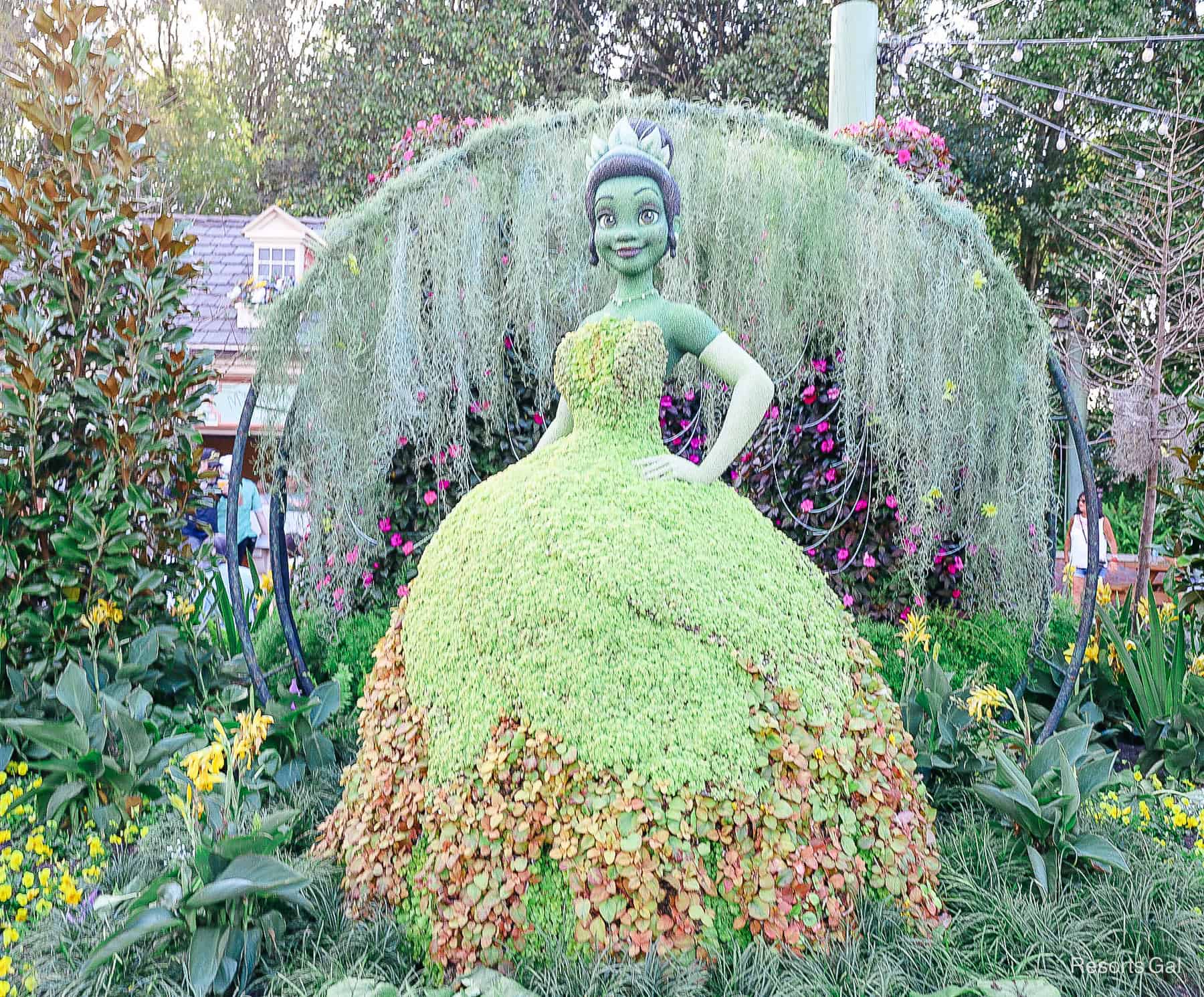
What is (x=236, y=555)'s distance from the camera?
361cm

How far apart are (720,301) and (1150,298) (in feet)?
25.5

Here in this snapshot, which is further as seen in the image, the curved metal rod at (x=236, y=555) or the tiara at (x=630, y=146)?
the curved metal rod at (x=236, y=555)

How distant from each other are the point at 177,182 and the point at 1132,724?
15.2 metres

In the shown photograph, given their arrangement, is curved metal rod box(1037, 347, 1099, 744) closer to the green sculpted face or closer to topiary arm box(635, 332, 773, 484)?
topiary arm box(635, 332, 773, 484)

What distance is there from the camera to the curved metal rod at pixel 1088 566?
351cm

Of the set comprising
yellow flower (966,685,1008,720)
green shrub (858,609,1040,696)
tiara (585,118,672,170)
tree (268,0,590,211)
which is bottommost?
green shrub (858,609,1040,696)

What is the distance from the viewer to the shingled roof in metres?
10.6

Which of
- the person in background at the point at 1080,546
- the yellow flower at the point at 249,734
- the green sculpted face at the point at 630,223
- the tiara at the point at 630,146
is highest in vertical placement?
the tiara at the point at 630,146

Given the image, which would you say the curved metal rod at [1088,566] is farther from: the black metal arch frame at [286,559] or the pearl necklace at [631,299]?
the pearl necklace at [631,299]

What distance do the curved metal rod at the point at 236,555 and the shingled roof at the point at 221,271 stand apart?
19.9 feet

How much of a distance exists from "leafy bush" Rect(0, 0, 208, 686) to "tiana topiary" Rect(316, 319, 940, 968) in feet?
5.66

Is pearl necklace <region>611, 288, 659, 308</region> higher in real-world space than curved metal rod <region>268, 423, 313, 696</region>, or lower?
higher

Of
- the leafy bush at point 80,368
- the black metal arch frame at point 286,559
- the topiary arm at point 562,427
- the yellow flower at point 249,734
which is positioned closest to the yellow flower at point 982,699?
the black metal arch frame at point 286,559

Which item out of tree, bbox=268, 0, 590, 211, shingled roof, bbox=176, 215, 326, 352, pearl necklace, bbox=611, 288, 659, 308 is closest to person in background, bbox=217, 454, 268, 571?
shingled roof, bbox=176, 215, 326, 352
